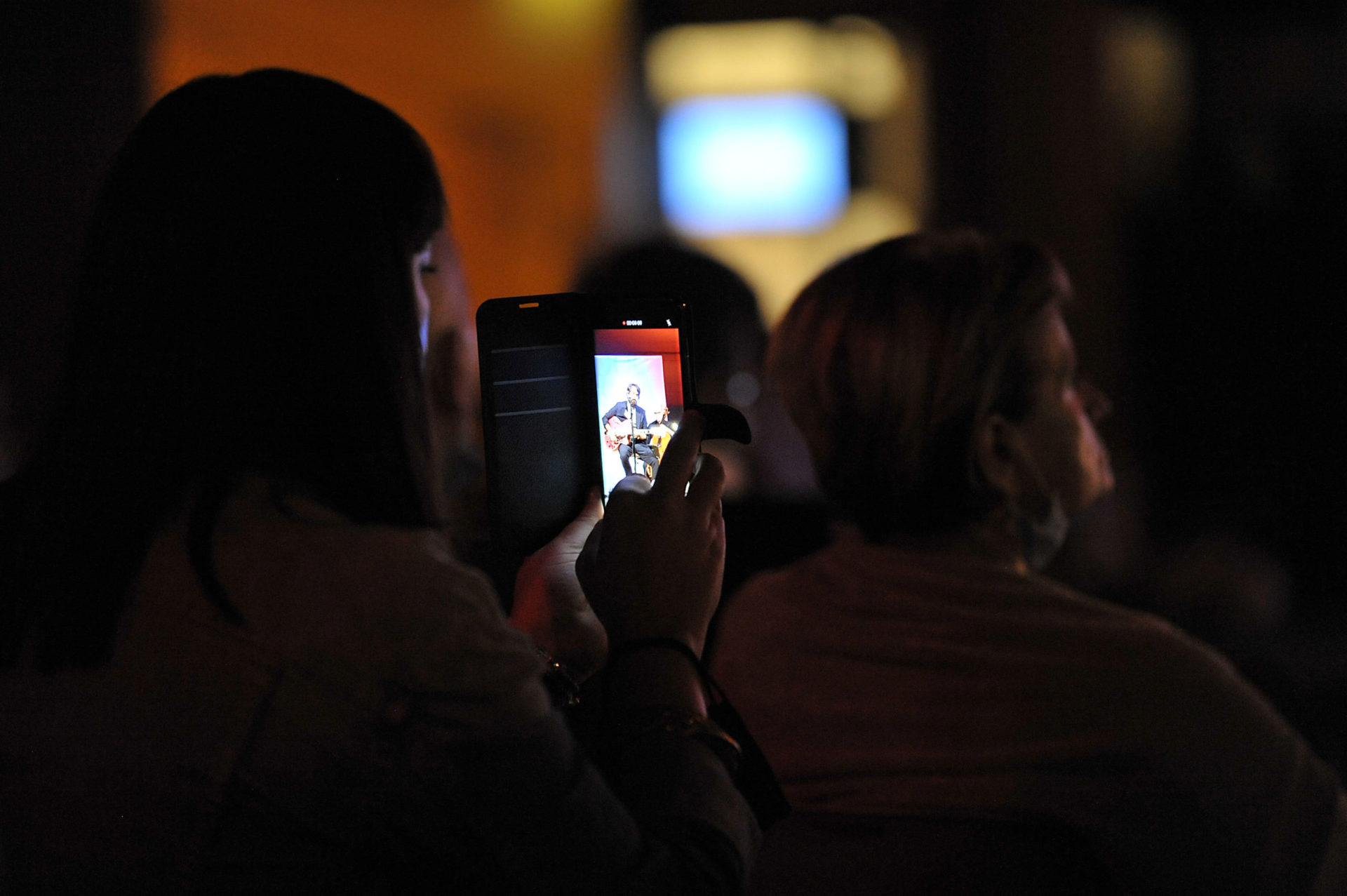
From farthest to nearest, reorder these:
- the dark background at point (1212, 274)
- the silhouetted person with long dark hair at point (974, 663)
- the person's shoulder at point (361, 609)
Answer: the dark background at point (1212, 274), the silhouetted person with long dark hair at point (974, 663), the person's shoulder at point (361, 609)

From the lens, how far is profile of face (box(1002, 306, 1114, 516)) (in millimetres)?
1155

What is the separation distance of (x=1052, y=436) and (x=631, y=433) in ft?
2.14

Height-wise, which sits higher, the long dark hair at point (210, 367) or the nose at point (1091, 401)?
the long dark hair at point (210, 367)

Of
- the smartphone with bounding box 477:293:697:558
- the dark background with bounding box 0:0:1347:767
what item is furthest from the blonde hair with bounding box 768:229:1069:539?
the dark background with bounding box 0:0:1347:767

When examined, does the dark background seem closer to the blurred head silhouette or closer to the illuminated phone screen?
the blurred head silhouette

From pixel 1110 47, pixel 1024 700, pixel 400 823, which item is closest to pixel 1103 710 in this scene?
pixel 1024 700

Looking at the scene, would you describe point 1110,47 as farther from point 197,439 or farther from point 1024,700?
point 197,439

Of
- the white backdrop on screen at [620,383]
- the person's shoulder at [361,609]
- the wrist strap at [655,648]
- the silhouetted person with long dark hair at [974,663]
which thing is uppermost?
the white backdrop on screen at [620,383]

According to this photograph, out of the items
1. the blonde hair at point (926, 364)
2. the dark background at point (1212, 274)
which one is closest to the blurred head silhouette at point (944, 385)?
the blonde hair at point (926, 364)

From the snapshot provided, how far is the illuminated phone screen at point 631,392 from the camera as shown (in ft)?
2.32

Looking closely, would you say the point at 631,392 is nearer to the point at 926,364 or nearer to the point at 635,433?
the point at 635,433

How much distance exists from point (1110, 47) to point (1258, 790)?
2502 mm

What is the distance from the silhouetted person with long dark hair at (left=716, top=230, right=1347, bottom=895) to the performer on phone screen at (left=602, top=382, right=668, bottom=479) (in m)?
0.44

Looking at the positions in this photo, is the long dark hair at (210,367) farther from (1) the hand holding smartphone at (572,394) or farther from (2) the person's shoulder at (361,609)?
(1) the hand holding smartphone at (572,394)
